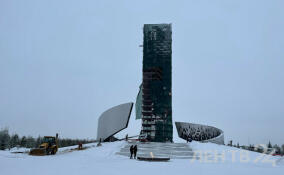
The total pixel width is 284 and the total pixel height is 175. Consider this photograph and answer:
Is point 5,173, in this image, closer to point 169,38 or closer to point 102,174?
point 102,174

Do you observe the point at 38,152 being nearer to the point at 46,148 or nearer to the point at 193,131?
the point at 46,148

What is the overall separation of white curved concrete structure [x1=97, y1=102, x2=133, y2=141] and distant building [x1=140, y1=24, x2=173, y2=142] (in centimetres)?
1151

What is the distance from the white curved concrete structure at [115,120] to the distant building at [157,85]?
11.5 m

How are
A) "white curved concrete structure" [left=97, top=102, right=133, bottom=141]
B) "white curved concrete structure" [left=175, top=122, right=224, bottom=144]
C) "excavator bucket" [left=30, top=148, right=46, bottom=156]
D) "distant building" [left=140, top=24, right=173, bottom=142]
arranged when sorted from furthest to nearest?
"white curved concrete structure" [left=175, top=122, right=224, bottom=144]
"distant building" [left=140, top=24, right=173, bottom=142]
"white curved concrete structure" [left=97, top=102, right=133, bottom=141]
"excavator bucket" [left=30, top=148, right=46, bottom=156]

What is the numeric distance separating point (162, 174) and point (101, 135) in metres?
39.8

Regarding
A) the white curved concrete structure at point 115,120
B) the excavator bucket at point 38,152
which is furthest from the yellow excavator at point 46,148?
the white curved concrete structure at point 115,120

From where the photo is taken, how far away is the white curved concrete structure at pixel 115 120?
1762 inches

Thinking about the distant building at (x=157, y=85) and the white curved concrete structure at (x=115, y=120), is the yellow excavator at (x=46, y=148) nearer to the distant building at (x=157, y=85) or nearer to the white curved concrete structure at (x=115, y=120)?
the white curved concrete structure at (x=115, y=120)

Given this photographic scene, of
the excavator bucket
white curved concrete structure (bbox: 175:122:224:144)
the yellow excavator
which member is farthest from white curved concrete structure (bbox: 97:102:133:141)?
the excavator bucket

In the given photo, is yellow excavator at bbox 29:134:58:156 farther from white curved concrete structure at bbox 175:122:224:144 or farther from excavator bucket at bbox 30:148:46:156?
white curved concrete structure at bbox 175:122:224:144

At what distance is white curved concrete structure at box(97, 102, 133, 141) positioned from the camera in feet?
147

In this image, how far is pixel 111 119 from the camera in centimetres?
4722

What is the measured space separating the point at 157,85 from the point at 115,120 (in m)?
16.7

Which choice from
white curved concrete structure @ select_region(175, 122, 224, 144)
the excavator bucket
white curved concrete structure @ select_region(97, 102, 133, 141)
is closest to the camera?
the excavator bucket
